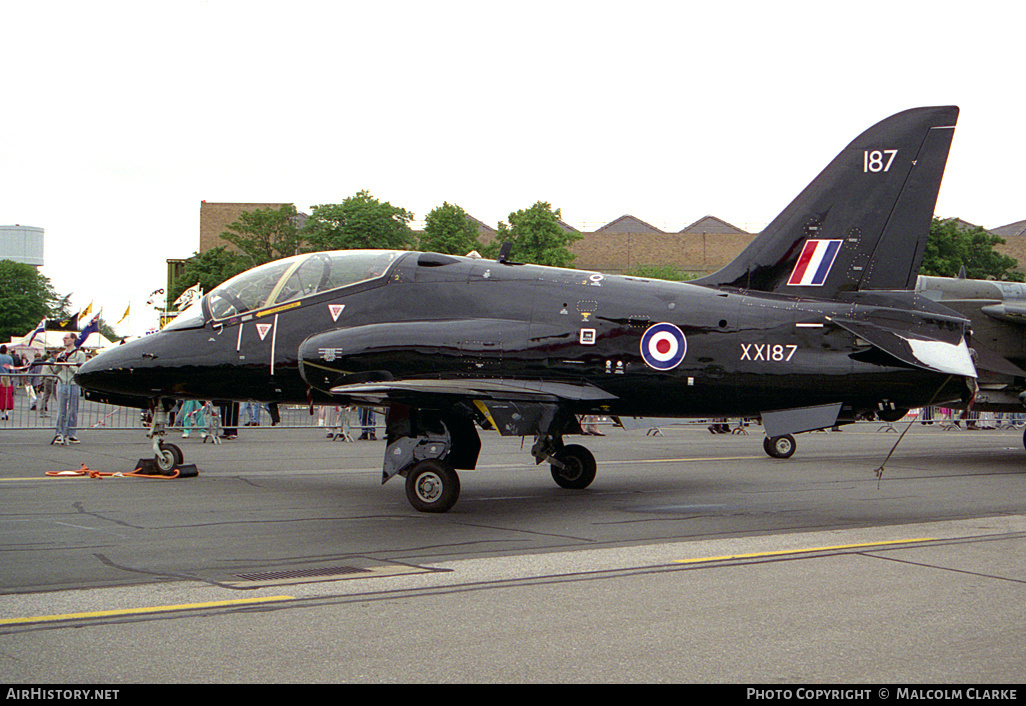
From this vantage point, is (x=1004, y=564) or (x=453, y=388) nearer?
(x=1004, y=564)

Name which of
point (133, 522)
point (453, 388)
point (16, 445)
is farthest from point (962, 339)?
point (16, 445)

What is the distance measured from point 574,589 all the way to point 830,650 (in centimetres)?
205

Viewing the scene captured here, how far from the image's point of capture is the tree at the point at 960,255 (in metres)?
61.1

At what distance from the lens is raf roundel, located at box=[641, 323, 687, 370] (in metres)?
11.0

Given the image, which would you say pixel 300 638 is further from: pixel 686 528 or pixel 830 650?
pixel 686 528

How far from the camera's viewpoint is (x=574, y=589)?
668 centimetres

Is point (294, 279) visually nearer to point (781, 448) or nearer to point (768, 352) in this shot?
point (768, 352)

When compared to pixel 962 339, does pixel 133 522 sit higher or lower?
lower

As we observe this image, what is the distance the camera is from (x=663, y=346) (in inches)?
435

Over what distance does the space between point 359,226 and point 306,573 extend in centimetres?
5394

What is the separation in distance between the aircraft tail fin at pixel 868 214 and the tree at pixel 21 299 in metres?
111

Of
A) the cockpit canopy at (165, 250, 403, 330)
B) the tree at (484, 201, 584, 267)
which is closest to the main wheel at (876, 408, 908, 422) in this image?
the cockpit canopy at (165, 250, 403, 330)

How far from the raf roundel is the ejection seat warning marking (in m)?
0.72

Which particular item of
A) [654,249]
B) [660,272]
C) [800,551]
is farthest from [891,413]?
[654,249]
